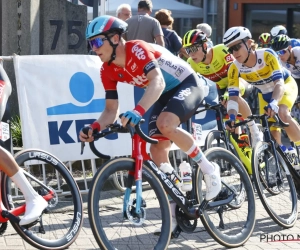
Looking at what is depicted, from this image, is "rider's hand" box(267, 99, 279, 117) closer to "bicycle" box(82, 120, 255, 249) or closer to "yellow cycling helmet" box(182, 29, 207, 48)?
"bicycle" box(82, 120, 255, 249)

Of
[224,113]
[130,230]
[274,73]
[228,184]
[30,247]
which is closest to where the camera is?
[130,230]

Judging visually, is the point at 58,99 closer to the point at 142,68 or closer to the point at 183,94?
the point at 183,94

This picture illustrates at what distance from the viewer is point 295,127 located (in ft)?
28.2

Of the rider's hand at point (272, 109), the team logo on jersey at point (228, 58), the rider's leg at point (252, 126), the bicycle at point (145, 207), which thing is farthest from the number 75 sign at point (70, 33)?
the bicycle at point (145, 207)

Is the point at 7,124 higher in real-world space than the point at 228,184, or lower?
higher

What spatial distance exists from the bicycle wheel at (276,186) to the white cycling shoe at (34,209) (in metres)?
2.16

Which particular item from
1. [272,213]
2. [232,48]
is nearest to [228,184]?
[272,213]

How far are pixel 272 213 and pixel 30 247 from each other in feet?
7.21

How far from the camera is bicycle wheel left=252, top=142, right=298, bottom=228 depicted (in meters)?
7.52

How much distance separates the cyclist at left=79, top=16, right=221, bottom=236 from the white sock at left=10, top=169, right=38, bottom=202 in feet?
1.69

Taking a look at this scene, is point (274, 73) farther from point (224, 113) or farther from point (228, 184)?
point (228, 184)

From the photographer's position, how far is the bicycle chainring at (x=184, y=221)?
668 cm

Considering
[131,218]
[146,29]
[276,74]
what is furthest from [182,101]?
[146,29]

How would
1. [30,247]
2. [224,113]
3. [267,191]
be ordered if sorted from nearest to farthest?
[30,247] → [267,191] → [224,113]
